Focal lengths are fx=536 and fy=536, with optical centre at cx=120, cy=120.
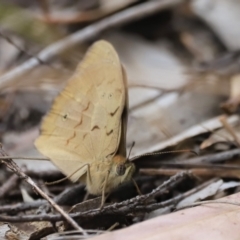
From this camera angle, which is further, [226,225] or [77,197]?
[77,197]

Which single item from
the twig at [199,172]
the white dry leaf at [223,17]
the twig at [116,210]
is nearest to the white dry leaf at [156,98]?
the twig at [199,172]

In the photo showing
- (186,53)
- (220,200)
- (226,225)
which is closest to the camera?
(226,225)

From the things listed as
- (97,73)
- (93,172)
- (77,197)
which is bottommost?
(77,197)

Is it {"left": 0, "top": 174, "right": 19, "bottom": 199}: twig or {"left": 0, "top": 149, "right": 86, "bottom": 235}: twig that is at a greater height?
{"left": 0, "top": 149, "right": 86, "bottom": 235}: twig

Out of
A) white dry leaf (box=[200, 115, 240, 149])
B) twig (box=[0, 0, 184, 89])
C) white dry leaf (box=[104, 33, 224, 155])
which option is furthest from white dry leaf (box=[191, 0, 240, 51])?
white dry leaf (box=[200, 115, 240, 149])

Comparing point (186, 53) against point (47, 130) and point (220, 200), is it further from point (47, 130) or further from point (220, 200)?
point (220, 200)

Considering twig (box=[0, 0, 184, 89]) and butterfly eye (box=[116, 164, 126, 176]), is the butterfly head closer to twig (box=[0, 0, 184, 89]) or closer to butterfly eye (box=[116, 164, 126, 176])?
butterfly eye (box=[116, 164, 126, 176])

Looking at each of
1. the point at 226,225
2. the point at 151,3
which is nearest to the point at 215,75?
the point at 151,3
